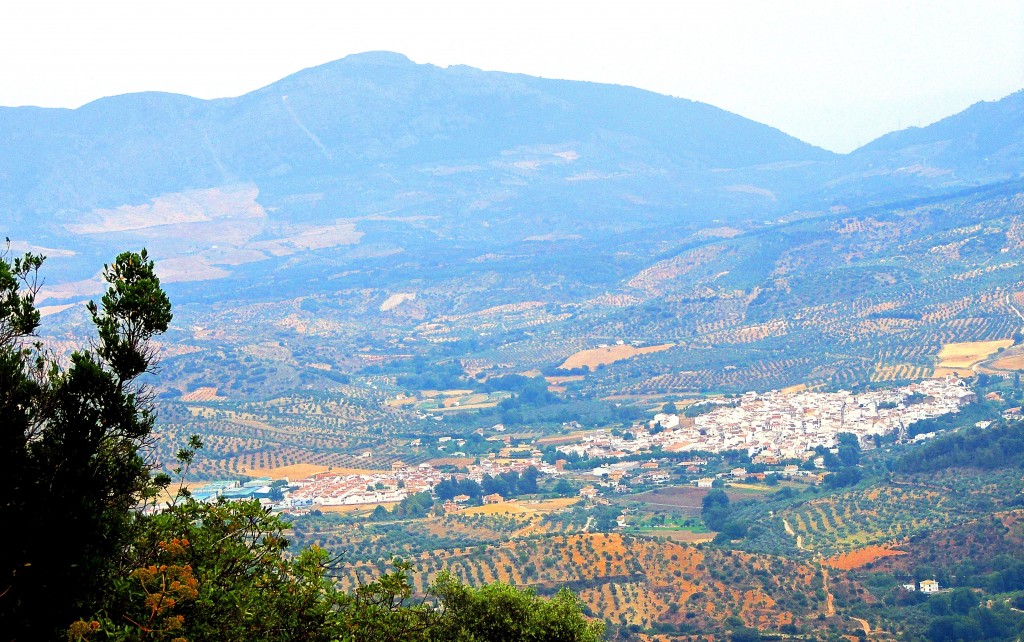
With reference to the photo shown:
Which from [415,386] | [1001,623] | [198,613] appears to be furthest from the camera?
[415,386]

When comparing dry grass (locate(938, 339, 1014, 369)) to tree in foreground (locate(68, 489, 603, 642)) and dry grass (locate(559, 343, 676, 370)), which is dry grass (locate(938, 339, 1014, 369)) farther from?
tree in foreground (locate(68, 489, 603, 642))

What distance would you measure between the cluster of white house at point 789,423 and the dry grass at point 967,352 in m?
6.30

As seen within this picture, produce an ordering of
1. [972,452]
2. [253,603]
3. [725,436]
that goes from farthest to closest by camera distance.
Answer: [725,436] < [972,452] < [253,603]

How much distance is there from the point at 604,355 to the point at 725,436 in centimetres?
3952

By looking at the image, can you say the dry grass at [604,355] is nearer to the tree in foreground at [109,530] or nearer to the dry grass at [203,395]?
the dry grass at [203,395]

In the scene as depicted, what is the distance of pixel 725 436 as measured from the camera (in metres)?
75.5

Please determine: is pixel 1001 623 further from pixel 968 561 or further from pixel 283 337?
pixel 283 337

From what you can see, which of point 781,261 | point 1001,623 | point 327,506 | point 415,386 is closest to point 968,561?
point 1001,623

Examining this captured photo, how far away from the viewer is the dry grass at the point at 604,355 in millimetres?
112000

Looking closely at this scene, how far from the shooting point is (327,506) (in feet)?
203

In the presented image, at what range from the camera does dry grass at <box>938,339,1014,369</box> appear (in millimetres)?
92562

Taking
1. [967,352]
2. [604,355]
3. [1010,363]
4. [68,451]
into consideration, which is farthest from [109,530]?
[604,355]

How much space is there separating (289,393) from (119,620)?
8653cm

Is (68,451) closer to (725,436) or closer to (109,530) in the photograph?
(109,530)
